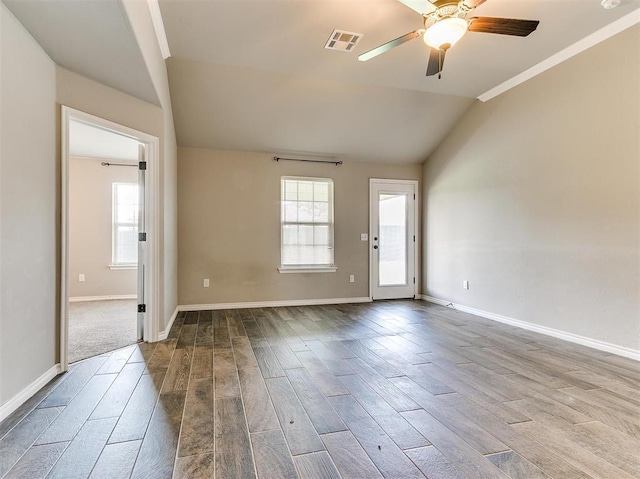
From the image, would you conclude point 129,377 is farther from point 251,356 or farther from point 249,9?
→ point 249,9

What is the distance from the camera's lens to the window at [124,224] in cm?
613

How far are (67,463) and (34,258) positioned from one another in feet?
4.65

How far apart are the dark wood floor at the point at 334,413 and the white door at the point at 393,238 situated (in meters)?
2.38

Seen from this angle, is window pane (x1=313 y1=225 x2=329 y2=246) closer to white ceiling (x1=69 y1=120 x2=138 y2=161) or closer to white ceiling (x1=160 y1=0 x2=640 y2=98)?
white ceiling (x1=160 y1=0 x2=640 y2=98)

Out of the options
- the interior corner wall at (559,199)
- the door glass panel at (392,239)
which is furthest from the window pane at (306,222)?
the interior corner wall at (559,199)

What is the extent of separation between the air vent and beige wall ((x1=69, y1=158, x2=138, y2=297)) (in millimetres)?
4766

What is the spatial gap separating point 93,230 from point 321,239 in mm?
4120

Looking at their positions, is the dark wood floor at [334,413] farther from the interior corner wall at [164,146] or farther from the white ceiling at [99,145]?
the white ceiling at [99,145]

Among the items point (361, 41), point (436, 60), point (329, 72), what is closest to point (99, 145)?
point (329, 72)

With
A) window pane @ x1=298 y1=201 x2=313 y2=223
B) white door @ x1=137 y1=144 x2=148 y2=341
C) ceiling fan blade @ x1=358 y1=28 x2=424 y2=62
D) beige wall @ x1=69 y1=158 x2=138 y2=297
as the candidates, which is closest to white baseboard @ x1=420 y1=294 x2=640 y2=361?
window pane @ x1=298 y1=201 x2=313 y2=223

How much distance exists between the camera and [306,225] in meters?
5.43

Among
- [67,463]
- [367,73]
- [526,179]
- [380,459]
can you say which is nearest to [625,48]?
[526,179]

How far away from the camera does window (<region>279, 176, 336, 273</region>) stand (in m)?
5.34

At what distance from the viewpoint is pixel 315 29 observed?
3064mm
